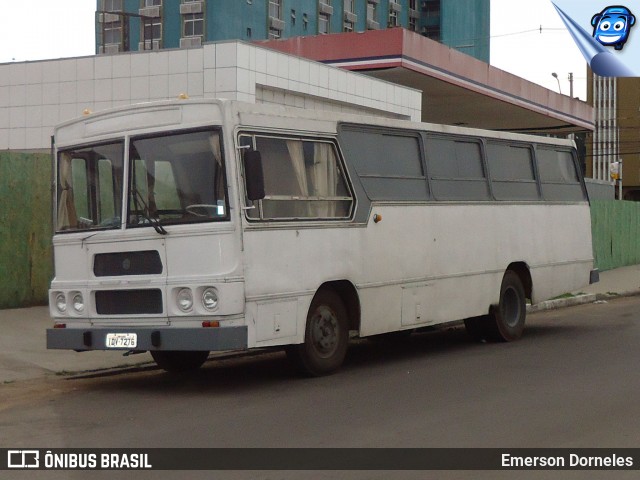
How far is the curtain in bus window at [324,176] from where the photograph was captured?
1164 cm

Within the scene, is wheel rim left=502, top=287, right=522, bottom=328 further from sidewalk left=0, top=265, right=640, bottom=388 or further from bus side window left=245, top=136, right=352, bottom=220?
sidewalk left=0, top=265, right=640, bottom=388

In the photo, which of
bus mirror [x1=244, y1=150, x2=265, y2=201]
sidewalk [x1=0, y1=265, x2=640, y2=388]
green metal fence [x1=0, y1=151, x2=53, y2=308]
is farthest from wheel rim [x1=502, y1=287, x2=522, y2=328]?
green metal fence [x1=0, y1=151, x2=53, y2=308]

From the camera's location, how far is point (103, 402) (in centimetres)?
1020

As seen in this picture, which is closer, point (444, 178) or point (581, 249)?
point (444, 178)

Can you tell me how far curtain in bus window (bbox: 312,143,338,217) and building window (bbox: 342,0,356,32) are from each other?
2333 inches

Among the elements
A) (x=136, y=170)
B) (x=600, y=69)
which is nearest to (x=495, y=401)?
(x=136, y=170)

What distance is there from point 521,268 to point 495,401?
5.94 m

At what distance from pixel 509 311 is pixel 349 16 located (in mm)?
57238

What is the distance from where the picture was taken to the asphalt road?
809 cm

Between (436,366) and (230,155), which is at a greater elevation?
(230,155)

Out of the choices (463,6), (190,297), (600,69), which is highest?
(463,6)

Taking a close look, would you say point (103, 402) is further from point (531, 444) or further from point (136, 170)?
point (531, 444)

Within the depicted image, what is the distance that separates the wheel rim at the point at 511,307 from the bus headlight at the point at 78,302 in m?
6.19

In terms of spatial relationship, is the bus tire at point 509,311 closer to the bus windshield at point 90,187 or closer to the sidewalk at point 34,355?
the sidewalk at point 34,355
